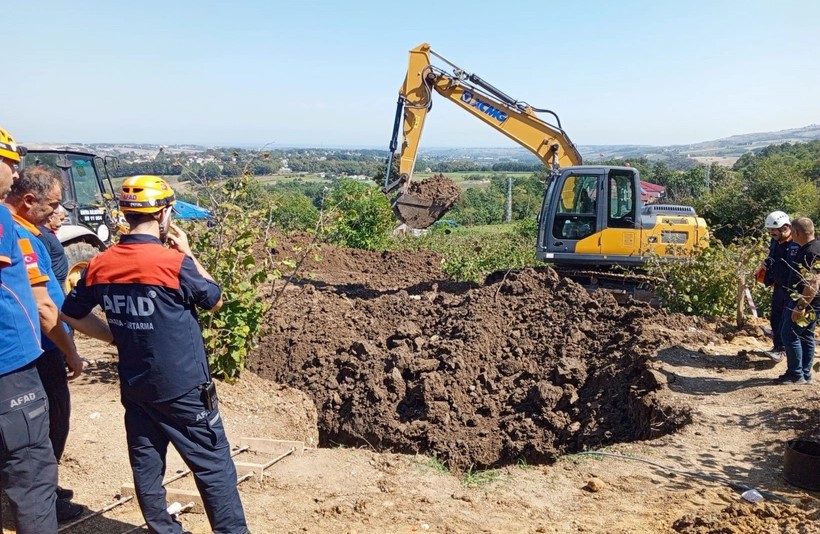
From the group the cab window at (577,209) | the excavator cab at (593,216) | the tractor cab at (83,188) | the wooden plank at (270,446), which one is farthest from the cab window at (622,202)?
the tractor cab at (83,188)

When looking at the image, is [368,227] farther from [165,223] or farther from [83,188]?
[165,223]

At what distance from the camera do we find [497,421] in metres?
6.43

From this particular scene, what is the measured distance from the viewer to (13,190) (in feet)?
12.9

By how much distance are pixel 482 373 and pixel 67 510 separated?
419 centimetres

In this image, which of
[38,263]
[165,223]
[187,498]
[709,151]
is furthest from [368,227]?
[709,151]

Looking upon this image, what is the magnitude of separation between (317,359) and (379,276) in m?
7.58

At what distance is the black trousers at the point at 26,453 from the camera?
3072mm

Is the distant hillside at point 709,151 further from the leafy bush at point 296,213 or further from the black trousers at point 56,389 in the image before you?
the black trousers at point 56,389

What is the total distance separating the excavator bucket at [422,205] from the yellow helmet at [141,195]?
9.25m

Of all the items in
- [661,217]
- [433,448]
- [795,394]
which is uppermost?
[661,217]

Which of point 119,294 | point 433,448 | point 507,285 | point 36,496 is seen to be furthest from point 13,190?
point 507,285

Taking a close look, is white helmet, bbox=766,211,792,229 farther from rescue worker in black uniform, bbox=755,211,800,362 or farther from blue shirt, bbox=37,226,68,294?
blue shirt, bbox=37,226,68,294

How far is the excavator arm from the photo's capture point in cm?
1205

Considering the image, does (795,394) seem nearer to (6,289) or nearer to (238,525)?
(238,525)
